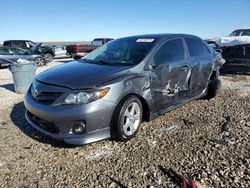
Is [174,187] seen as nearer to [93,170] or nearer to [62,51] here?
[93,170]

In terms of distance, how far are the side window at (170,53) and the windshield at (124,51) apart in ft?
0.68

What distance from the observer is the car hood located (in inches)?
142

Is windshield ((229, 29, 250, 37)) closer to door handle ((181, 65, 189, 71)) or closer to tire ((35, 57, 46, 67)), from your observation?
door handle ((181, 65, 189, 71))

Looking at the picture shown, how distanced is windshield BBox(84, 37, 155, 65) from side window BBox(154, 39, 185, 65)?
0.68ft

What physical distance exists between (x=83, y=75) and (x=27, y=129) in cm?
148

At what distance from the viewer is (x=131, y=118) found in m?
3.91

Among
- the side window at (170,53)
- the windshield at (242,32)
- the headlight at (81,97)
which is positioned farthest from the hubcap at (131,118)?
the windshield at (242,32)

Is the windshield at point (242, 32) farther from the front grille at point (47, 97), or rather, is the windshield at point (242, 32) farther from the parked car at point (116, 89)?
the front grille at point (47, 97)

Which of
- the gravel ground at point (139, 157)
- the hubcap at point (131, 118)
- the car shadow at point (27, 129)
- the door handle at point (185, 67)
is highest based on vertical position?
the door handle at point (185, 67)

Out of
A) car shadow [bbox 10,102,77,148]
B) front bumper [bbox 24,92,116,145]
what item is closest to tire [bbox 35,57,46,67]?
car shadow [bbox 10,102,77,148]

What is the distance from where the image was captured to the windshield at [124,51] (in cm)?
437

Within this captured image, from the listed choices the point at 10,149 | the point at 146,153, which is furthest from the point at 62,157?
the point at 146,153

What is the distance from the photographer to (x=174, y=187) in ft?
9.20

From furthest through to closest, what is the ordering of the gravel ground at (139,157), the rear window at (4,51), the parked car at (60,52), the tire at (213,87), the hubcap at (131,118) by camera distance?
the parked car at (60,52) < the rear window at (4,51) < the tire at (213,87) < the hubcap at (131,118) < the gravel ground at (139,157)
